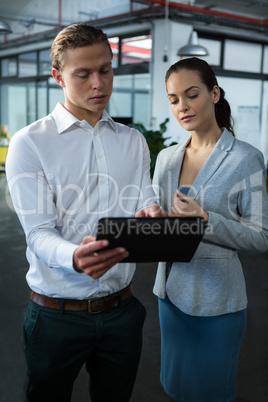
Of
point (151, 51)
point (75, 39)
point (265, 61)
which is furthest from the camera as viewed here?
point (265, 61)

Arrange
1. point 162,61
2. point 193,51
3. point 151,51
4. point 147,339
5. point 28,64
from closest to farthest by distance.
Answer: point 147,339
point 193,51
point 162,61
point 151,51
point 28,64

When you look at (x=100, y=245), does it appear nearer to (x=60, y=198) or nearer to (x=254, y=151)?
(x=60, y=198)

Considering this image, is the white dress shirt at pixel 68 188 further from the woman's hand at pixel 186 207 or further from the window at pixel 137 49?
the window at pixel 137 49

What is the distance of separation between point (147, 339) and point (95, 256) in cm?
199

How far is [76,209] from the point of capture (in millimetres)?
1366

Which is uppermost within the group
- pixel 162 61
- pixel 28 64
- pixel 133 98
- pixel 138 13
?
pixel 138 13

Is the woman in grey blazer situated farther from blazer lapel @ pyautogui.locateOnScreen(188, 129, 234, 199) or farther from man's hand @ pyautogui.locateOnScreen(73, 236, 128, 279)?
man's hand @ pyautogui.locateOnScreen(73, 236, 128, 279)

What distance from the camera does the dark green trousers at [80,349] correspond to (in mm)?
1372

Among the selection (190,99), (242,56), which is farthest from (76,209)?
(242,56)

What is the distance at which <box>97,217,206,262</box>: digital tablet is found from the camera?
105 centimetres

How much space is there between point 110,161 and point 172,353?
0.77 meters

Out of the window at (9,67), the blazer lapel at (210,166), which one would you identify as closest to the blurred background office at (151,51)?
the window at (9,67)

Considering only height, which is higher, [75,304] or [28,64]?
[28,64]

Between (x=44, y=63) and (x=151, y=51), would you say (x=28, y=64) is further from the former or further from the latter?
(x=151, y=51)
